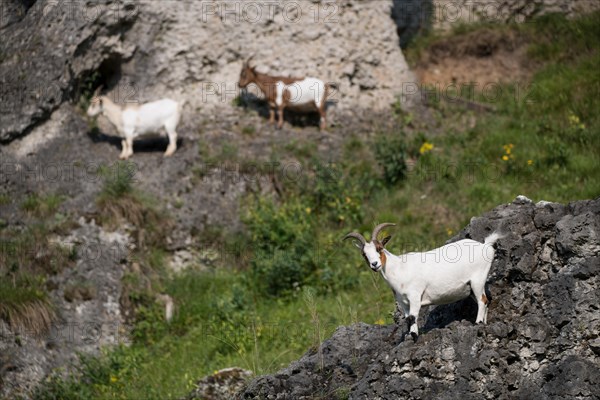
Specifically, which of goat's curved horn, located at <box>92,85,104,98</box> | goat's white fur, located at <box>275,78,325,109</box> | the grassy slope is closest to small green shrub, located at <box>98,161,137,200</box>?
goat's curved horn, located at <box>92,85,104,98</box>

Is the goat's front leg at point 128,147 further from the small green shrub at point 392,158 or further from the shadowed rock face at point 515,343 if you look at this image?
the shadowed rock face at point 515,343

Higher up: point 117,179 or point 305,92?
point 305,92

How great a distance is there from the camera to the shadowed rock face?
22.6 ft

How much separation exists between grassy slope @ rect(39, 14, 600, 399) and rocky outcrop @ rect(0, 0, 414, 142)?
1795mm

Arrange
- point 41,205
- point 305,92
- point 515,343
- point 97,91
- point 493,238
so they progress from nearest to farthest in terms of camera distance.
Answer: point 515,343
point 493,238
point 41,205
point 97,91
point 305,92

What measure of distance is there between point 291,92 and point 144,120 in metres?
2.64

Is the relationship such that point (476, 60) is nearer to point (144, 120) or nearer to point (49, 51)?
point (144, 120)

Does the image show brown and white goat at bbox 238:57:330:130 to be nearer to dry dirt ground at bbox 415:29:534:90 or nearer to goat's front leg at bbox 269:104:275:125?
goat's front leg at bbox 269:104:275:125

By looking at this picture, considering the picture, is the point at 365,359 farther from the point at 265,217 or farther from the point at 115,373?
the point at 265,217

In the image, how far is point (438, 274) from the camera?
730 cm

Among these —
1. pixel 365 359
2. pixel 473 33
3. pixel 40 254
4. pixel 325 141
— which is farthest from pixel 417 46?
pixel 365 359

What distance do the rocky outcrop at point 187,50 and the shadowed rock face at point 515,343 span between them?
28.3ft

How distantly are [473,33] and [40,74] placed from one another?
8814mm

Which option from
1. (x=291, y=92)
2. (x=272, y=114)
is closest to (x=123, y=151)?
(x=272, y=114)
